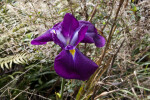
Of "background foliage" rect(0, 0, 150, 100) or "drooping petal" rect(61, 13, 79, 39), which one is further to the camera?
"background foliage" rect(0, 0, 150, 100)

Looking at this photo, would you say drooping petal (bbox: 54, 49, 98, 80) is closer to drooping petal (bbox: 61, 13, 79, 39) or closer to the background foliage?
drooping petal (bbox: 61, 13, 79, 39)

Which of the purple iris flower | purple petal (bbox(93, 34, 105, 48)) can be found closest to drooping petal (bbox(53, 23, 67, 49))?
the purple iris flower

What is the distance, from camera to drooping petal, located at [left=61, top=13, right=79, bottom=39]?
767 millimetres

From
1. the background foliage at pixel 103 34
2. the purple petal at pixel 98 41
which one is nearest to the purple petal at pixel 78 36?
the purple petal at pixel 98 41

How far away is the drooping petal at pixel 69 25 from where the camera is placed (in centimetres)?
77

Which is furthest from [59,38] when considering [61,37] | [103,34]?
[103,34]


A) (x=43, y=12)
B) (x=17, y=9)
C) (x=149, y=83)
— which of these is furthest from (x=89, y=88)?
(x=17, y=9)

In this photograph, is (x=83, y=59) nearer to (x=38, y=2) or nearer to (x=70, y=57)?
(x=70, y=57)

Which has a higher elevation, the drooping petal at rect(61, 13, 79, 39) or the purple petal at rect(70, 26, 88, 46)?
the drooping petal at rect(61, 13, 79, 39)

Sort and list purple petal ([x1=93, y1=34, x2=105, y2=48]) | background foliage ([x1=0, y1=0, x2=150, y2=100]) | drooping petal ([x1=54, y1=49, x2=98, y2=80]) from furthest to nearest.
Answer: background foliage ([x1=0, y1=0, x2=150, y2=100]) < purple petal ([x1=93, y1=34, x2=105, y2=48]) < drooping petal ([x1=54, y1=49, x2=98, y2=80])

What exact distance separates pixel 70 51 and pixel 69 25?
0.12 meters

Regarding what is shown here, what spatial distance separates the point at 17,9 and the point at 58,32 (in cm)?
87

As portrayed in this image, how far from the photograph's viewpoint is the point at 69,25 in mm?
773

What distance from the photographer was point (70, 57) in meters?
0.72
